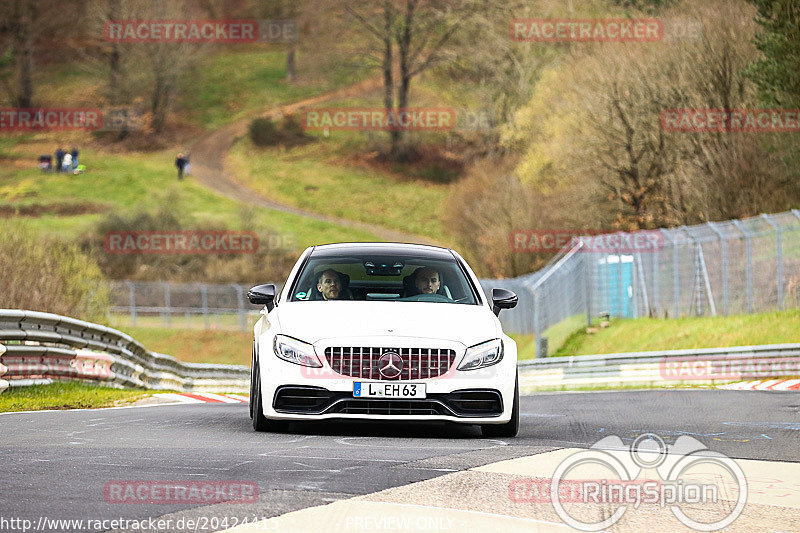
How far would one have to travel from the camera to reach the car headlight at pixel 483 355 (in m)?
10.2

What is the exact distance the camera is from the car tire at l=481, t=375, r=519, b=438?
10.6 m

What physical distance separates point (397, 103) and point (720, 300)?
74.7m

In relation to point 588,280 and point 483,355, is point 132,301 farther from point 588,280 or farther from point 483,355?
point 483,355

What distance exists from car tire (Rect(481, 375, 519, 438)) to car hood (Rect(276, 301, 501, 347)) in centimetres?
60

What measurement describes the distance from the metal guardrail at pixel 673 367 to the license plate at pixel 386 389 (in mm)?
13509

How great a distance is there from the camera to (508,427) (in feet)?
34.9

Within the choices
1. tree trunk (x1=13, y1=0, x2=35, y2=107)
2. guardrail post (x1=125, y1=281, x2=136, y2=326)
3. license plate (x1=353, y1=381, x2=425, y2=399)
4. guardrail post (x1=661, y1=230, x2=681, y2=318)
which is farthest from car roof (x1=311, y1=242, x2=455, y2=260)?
tree trunk (x1=13, y1=0, x2=35, y2=107)

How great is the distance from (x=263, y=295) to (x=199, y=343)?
40.3 meters

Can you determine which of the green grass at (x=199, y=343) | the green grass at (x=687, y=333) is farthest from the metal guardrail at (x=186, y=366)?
the green grass at (x=199, y=343)

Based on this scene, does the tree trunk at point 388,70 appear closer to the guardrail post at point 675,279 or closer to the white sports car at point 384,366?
the guardrail post at point 675,279

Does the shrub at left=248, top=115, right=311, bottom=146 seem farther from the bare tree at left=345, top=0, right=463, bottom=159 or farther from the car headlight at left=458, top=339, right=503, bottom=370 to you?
the car headlight at left=458, top=339, right=503, bottom=370

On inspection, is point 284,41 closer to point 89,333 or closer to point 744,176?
point 744,176

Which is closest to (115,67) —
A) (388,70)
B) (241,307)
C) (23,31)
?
(23,31)

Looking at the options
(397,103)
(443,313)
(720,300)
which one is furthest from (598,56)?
(397,103)
